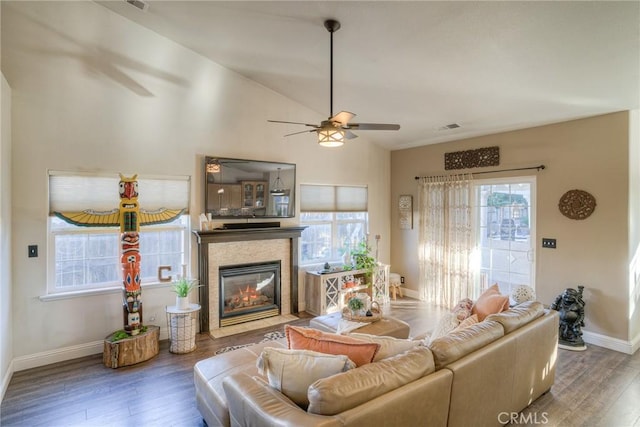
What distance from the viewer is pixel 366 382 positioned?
→ 163 centimetres

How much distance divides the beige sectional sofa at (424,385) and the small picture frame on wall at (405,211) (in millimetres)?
3468

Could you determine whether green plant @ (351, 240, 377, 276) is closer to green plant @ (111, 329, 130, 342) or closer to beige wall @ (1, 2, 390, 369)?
beige wall @ (1, 2, 390, 369)

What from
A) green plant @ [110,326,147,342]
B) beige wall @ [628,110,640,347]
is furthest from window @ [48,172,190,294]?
beige wall @ [628,110,640,347]

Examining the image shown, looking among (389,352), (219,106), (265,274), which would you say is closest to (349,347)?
(389,352)

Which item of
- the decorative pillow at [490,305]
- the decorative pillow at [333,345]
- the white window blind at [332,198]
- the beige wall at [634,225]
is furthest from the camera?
the white window blind at [332,198]

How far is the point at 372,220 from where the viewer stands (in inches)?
254

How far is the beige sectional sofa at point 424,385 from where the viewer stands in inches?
60.7

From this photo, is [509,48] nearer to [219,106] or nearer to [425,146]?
[425,146]

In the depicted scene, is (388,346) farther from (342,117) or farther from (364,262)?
(364,262)

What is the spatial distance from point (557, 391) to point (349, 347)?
98.6 inches

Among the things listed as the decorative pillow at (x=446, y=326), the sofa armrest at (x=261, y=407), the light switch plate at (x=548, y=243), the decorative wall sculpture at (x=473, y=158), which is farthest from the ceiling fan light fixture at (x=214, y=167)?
the light switch plate at (x=548, y=243)

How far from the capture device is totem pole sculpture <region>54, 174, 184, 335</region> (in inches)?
144

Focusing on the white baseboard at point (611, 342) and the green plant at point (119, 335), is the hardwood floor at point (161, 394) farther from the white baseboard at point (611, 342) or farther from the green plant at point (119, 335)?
the green plant at point (119, 335)

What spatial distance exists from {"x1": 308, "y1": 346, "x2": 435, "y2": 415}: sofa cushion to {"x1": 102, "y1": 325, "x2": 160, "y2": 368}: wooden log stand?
2.91 metres
